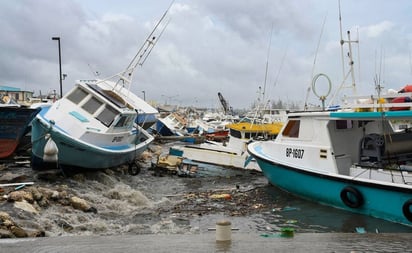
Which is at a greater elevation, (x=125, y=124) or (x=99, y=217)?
(x=125, y=124)

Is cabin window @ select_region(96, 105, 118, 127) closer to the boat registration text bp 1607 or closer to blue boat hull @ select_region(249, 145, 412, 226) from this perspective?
blue boat hull @ select_region(249, 145, 412, 226)

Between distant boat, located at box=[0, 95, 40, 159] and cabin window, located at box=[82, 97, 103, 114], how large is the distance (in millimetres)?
2395

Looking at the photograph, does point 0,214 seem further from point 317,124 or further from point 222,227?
point 317,124

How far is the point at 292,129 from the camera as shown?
12336mm

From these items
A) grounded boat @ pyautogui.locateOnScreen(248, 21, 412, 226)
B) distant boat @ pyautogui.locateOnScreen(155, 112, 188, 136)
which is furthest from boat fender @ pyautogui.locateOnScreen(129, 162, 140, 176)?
distant boat @ pyautogui.locateOnScreen(155, 112, 188, 136)

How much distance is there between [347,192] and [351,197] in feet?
0.50

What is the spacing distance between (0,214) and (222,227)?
15.2 ft

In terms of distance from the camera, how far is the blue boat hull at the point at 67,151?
41.7 ft

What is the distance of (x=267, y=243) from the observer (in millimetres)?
6238

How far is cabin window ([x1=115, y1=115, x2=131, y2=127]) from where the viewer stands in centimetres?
1547

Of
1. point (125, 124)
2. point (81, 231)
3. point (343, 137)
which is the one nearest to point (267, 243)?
point (81, 231)

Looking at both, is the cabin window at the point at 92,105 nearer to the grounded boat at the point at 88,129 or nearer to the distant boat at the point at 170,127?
the grounded boat at the point at 88,129

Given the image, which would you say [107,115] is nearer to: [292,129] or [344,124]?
[292,129]

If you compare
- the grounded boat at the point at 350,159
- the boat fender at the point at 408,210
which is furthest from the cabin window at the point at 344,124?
the boat fender at the point at 408,210
